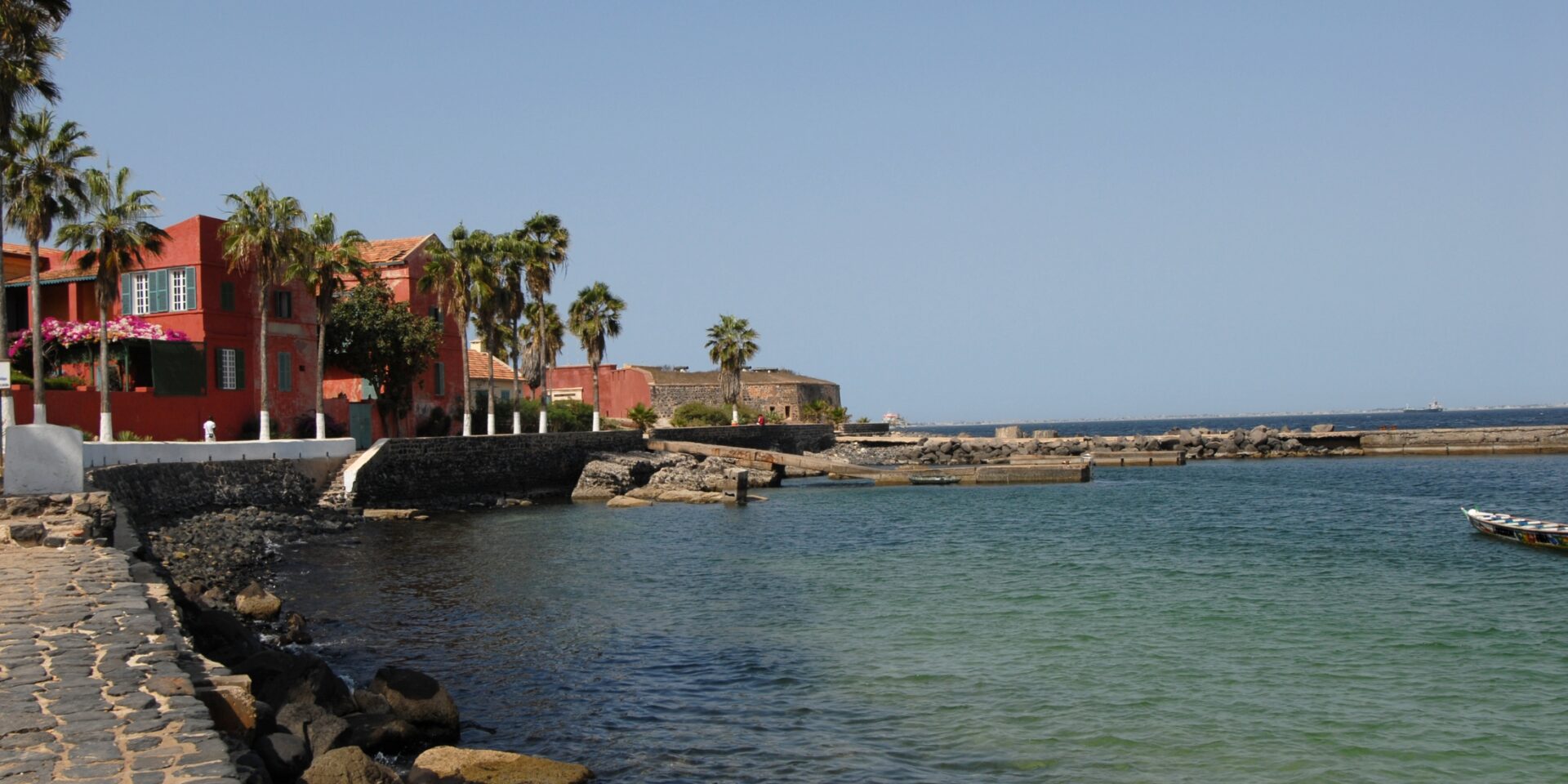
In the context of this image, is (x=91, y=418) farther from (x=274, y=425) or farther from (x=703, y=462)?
(x=703, y=462)

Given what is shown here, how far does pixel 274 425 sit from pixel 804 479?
914 inches

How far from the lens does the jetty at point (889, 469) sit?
4706cm

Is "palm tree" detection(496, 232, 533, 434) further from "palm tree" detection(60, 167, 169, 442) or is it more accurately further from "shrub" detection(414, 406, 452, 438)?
"palm tree" detection(60, 167, 169, 442)

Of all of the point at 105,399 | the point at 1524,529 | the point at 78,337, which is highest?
the point at 78,337

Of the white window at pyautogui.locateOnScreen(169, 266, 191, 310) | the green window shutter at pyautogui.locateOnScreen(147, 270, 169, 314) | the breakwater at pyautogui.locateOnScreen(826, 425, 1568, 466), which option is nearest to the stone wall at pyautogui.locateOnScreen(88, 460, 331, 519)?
the white window at pyautogui.locateOnScreen(169, 266, 191, 310)

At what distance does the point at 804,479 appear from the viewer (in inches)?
2026

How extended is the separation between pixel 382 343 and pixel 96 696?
114 ft

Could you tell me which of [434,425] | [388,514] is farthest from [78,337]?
[434,425]

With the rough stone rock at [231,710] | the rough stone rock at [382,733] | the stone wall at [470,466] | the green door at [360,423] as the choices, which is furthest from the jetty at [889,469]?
the rough stone rock at [231,710]

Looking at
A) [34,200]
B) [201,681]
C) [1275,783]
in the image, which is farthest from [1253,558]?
[34,200]

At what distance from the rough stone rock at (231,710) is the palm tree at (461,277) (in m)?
34.8

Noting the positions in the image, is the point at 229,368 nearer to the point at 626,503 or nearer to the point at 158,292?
the point at 158,292

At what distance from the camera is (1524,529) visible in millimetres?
25109

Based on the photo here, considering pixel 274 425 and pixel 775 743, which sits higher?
pixel 274 425
